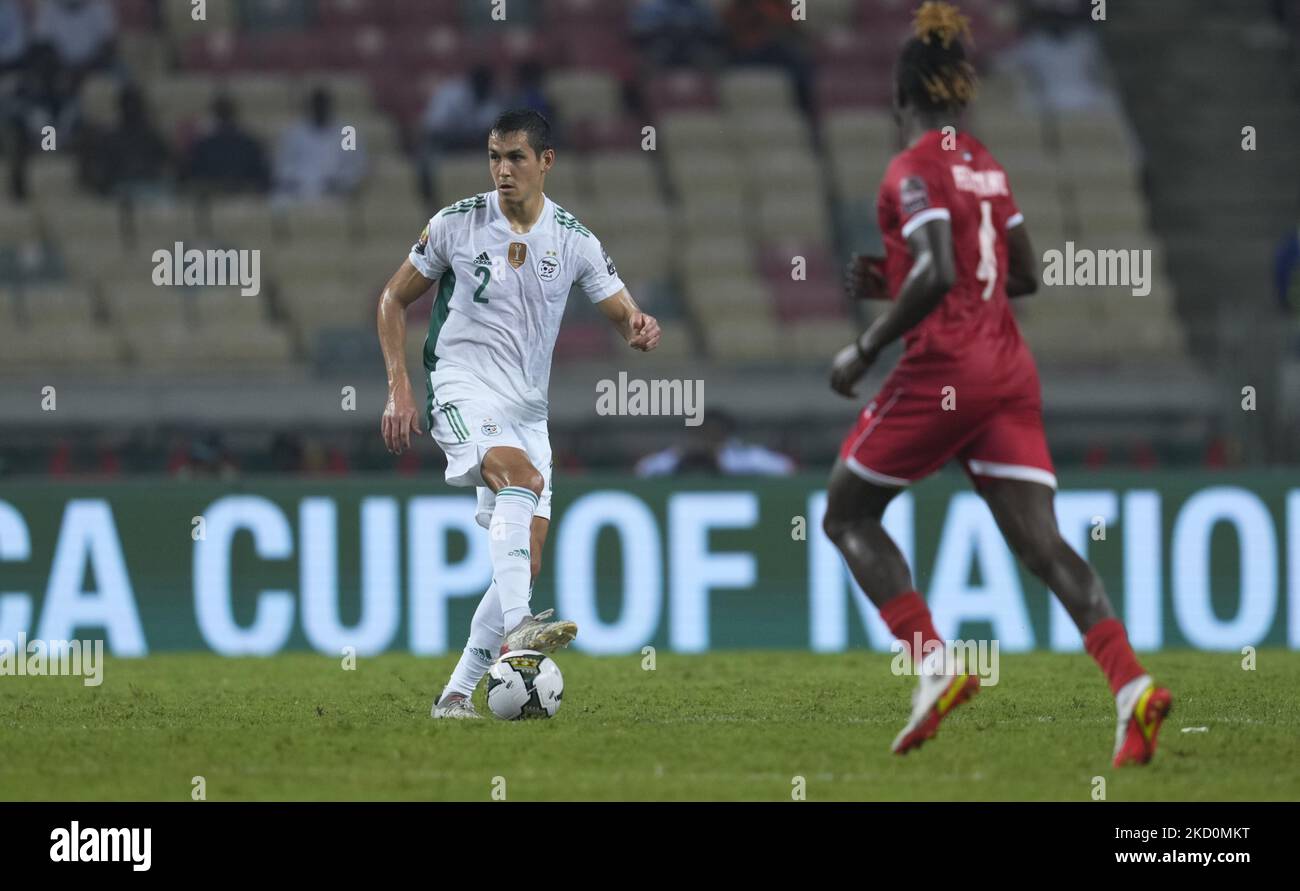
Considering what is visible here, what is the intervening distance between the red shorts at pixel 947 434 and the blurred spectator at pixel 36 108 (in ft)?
38.7

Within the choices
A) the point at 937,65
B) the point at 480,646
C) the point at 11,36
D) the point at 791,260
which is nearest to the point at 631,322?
the point at 480,646

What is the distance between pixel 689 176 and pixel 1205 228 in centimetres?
447

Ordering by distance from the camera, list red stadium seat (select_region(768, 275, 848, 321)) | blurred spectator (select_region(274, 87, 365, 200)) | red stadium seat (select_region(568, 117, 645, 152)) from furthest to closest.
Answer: red stadium seat (select_region(568, 117, 645, 152)), blurred spectator (select_region(274, 87, 365, 200)), red stadium seat (select_region(768, 275, 848, 321))

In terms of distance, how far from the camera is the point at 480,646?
8109 mm

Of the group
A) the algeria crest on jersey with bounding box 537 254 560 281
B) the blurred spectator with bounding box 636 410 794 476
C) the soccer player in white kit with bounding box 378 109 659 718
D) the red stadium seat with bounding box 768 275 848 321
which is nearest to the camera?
the soccer player in white kit with bounding box 378 109 659 718

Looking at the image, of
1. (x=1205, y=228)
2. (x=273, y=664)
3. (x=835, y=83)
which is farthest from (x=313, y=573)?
(x=1205, y=228)

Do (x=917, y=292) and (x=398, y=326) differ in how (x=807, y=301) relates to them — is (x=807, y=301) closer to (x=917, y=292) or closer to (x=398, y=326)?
(x=398, y=326)

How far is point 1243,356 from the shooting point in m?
13.6

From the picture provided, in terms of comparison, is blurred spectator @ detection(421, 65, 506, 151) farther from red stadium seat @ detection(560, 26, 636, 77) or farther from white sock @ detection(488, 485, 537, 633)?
white sock @ detection(488, 485, 537, 633)

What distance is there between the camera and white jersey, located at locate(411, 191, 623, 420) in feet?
26.2

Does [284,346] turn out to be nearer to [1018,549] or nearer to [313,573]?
[313,573]

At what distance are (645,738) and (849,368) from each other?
177cm

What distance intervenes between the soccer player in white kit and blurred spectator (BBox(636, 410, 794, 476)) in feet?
15.9

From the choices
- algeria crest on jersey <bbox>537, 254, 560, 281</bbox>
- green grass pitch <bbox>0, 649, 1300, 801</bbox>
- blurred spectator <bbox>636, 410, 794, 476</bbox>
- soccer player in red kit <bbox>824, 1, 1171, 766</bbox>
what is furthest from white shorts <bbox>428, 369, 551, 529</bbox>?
blurred spectator <bbox>636, 410, 794, 476</bbox>
